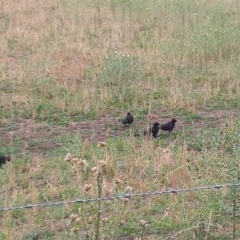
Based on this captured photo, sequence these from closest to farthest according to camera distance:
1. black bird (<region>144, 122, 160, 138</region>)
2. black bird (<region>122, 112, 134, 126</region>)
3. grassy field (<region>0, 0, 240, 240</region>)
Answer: grassy field (<region>0, 0, 240, 240</region>), black bird (<region>144, 122, 160, 138</region>), black bird (<region>122, 112, 134, 126</region>)

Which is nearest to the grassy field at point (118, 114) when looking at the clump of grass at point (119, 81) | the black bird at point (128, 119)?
the clump of grass at point (119, 81)

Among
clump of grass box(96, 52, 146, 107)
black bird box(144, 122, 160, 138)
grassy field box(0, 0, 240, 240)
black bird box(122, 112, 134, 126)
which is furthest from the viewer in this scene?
clump of grass box(96, 52, 146, 107)

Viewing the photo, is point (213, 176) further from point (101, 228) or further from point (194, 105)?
point (194, 105)

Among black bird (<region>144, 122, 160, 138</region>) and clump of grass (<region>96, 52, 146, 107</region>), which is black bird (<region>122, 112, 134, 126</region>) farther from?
clump of grass (<region>96, 52, 146, 107</region>)

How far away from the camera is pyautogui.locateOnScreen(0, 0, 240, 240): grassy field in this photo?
5.81 metres

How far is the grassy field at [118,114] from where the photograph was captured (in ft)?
19.1

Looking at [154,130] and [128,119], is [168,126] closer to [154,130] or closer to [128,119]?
[154,130]

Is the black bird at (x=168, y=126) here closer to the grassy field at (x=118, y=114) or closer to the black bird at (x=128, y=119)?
the grassy field at (x=118, y=114)

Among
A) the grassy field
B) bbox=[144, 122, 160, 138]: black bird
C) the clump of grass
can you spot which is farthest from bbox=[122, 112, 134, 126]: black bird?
the clump of grass

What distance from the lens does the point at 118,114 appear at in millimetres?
9234

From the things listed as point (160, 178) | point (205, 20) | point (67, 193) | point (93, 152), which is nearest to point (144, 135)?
point (93, 152)

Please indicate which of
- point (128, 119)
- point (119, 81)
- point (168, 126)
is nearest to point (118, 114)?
point (128, 119)

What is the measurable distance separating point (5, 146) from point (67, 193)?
1921mm

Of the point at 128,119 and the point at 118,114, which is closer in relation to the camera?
the point at 128,119
